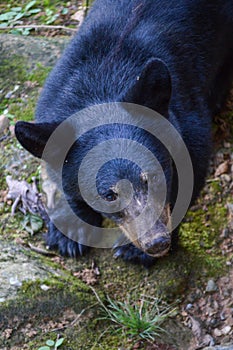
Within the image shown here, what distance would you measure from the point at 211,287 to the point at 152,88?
1615 mm

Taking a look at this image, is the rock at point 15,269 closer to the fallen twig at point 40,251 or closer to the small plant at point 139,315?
the fallen twig at point 40,251

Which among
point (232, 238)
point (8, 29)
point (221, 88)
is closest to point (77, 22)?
point (8, 29)

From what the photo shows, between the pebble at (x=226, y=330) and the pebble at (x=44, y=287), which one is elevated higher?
the pebble at (x=44, y=287)

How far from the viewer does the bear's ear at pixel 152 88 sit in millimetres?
3479

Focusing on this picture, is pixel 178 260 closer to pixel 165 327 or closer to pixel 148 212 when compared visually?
pixel 165 327

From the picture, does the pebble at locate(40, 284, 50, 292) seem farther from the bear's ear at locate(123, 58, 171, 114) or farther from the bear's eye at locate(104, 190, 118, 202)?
the bear's ear at locate(123, 58, 171, 114)

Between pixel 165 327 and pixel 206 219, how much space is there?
1.00 m

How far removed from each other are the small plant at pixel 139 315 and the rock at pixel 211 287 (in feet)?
0.99

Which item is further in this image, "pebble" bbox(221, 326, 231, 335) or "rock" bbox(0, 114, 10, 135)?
"rock" bbox(0, 114, 10, 135)

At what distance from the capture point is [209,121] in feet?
15.4

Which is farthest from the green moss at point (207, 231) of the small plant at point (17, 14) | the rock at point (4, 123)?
the small plant at point (17, 14)

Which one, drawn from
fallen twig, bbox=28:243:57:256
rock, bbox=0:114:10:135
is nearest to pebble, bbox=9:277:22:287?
fallen twig, bbox=28:243:57:256

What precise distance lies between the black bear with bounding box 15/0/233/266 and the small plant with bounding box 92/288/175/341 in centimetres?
32

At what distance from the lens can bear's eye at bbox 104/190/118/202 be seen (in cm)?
358
